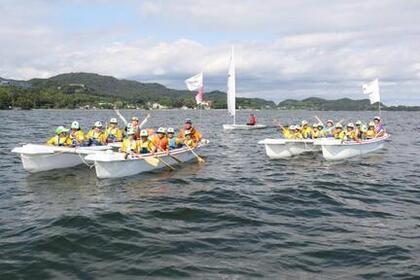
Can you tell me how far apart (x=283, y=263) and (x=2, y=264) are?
5408mm

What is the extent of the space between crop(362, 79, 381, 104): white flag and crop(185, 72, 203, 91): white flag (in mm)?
12943

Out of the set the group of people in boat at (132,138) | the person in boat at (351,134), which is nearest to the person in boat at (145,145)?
the group of people in boat at (132,138)

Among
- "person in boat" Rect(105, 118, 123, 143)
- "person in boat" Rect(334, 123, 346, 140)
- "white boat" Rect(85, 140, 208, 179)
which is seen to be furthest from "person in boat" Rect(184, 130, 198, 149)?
"person in boat" Rect(334, 123, 346, 140)

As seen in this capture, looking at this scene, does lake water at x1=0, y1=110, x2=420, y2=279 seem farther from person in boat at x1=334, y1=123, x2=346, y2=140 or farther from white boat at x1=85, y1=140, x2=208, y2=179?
person in boat at x1=334, y1=123, x2=346, y2=140

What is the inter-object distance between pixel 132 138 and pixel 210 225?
29.1 ft

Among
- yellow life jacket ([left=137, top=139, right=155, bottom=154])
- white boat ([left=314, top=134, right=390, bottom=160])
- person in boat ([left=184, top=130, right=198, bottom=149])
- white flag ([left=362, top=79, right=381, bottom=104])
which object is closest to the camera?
yellow life jacket ([left=137, top=139, right=155, bottom=154])

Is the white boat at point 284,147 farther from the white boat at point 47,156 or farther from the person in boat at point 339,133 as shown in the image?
the white boat at point 47,156

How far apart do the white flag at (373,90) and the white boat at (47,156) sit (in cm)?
2021

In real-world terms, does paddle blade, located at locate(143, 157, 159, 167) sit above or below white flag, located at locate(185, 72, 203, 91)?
below

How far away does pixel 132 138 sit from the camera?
20016 mm

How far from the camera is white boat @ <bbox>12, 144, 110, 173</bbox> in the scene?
18.9m

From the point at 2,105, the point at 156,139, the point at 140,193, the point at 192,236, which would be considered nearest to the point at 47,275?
the point at 192,236

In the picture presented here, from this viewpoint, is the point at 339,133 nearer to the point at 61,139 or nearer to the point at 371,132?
the point at 371,132

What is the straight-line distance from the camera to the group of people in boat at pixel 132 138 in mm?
19659
